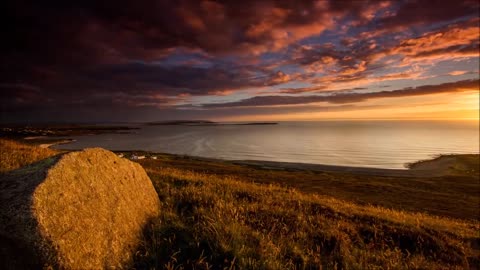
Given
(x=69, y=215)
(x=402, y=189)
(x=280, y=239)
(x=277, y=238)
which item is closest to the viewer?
(x=69, y=215)

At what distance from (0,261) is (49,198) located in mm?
930

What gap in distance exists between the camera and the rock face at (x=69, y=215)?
3662 millimetres

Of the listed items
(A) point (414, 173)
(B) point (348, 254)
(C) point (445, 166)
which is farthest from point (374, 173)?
(B) point (348, 254)

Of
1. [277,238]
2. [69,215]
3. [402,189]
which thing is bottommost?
[402,189]

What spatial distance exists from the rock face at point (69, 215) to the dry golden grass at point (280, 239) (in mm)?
583

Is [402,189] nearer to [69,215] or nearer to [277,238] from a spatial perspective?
[277,238]

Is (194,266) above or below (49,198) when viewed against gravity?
below

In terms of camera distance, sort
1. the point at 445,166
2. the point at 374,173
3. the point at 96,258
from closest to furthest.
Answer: the point at 96,258 → the point at 374,173 → the point at 445,166

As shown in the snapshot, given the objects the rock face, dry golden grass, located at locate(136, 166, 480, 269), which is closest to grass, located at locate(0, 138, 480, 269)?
dry golden grass, located at locate(136, 166, 480, 269)

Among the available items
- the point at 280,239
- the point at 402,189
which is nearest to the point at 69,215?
the point at 280,239

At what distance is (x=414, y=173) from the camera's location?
223 ft

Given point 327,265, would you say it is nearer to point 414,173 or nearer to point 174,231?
point 174,231

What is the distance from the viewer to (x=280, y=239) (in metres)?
5.70

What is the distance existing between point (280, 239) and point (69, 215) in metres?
3.89
